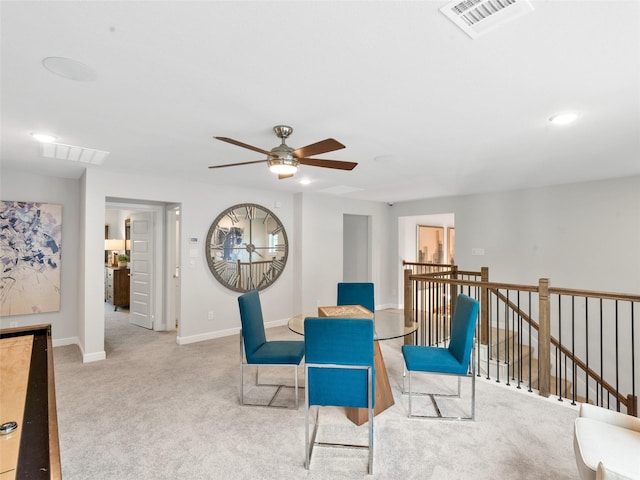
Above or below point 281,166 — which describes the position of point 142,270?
below

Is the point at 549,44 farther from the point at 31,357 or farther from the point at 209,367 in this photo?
the point at 209,367

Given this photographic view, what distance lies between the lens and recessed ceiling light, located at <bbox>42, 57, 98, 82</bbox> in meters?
1.69

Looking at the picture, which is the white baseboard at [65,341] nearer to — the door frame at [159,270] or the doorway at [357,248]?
the door frame at [159,270]

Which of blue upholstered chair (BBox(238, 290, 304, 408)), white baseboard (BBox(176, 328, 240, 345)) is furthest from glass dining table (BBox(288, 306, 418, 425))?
white baseboard (BBox(176, 328, 240, 345))

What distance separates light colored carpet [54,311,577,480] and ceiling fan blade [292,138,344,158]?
2034 millimetres

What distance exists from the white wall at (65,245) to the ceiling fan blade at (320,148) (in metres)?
3.84

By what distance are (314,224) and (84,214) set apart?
335 cm

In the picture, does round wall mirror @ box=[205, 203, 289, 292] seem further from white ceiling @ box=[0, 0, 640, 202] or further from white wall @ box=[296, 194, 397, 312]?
white ceiling @ box=[0, 0, 640, 202]

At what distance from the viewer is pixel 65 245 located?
4.57m

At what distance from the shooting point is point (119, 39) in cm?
152

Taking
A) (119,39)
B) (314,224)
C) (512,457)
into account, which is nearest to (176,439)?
(512,457)

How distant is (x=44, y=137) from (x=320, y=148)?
2431 mm

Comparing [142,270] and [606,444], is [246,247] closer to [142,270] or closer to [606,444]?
[142,270]

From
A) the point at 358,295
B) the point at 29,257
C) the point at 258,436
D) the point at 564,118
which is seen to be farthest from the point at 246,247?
the point at 564,118
